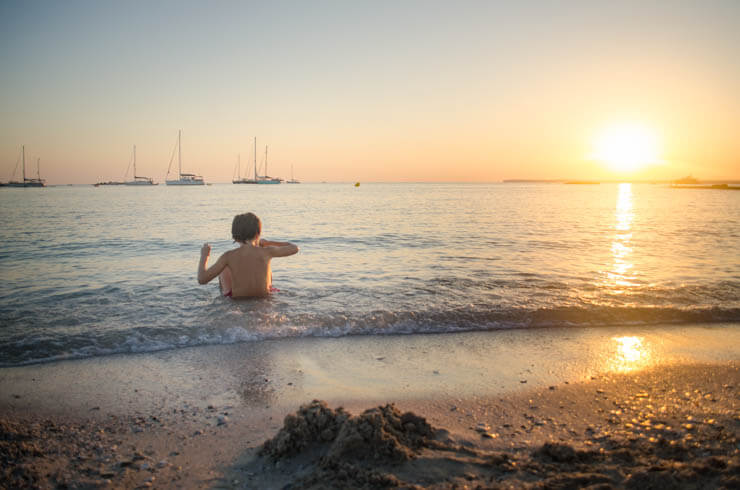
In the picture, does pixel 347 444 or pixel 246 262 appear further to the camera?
pixel 246 262

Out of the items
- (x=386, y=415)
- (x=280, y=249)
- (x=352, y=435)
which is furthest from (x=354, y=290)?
(x=352, y=435)

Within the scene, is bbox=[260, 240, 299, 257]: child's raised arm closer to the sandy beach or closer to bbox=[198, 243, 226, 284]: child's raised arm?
bbox=[198, 243, 226, 284]: child's raised arm

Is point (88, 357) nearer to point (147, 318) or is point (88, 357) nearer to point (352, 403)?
point (147, 318)

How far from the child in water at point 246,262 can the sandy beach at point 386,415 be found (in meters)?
1.77

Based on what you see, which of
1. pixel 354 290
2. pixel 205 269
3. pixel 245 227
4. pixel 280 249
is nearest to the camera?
pixel 205 269

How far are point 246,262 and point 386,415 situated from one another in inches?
178

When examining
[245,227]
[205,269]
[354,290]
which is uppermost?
[245,227]

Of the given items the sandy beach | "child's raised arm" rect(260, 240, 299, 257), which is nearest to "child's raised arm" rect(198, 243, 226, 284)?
"child's raised arm" rect(260, 240, 299, 257)

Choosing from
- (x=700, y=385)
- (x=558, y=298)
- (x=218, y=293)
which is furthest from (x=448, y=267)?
(x=700, y=385)

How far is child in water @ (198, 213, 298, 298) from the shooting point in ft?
20.6

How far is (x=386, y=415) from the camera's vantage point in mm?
2678

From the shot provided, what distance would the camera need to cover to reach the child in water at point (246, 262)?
629cm

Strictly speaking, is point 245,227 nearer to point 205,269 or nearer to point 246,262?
point 246,262

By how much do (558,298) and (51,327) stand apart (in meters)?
7.48
